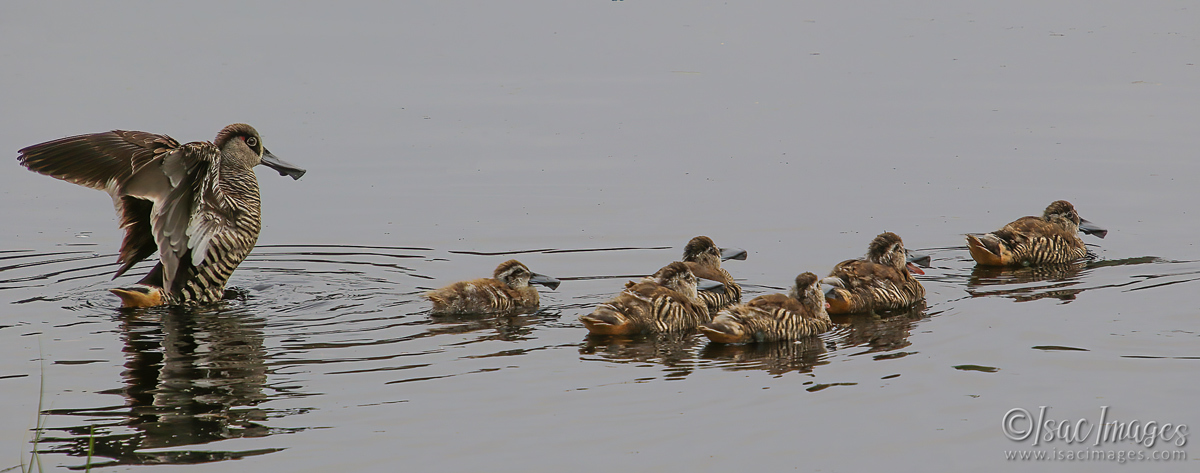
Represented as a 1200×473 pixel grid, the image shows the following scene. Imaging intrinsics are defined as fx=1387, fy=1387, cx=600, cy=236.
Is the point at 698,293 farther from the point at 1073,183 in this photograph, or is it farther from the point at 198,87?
the point at 198,87

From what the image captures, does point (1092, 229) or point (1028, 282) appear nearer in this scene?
point (1028, 282)

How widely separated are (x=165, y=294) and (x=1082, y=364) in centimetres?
605

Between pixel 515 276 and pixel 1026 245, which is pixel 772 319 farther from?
pixel 1026 245

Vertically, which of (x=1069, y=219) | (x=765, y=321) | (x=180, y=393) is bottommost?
(x=180, y=393)

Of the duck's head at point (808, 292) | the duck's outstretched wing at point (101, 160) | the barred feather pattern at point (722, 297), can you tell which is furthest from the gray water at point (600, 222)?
the duck's outstretched wing at point (101, 160)

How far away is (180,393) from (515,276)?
9.05ft

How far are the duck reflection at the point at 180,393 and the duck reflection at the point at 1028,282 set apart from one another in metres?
5.19

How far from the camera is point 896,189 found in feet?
44.3

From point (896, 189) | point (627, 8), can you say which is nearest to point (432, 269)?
point (896, 189)

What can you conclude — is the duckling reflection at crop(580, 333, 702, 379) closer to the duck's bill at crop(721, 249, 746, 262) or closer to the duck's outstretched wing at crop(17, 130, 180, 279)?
the duck's bill at crop(721, 249, 746, 262)

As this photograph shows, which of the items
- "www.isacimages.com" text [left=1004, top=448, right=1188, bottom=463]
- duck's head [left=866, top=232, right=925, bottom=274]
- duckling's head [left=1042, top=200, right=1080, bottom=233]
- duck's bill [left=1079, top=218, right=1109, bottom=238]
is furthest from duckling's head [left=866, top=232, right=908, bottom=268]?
"www.isacimages.com" text [left=1004, top=448, right=1188, bottom=463]

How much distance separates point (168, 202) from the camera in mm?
9148

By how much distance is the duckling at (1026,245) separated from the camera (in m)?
10.9

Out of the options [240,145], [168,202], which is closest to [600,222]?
[240,145]
